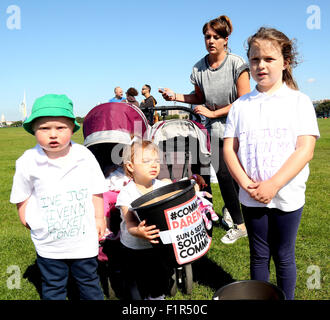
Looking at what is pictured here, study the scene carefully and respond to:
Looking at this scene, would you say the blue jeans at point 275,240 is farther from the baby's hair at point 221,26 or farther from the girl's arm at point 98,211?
the baby's hair at point 221,26

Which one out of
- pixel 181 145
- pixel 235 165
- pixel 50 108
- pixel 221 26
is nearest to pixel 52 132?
pixel 50 108

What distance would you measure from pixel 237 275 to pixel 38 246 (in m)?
1.74

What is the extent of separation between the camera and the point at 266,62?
193 cm

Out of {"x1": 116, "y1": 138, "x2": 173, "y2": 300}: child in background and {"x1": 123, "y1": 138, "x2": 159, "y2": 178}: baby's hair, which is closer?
{"x1": 116, "y1": 138, "x2": 173, "y2": 300}: child in background

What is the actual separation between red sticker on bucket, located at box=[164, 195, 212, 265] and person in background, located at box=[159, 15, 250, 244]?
114 centimetres

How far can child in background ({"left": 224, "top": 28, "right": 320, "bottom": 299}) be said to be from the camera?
1.89 meters

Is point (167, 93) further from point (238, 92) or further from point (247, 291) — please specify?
point (247, 291)

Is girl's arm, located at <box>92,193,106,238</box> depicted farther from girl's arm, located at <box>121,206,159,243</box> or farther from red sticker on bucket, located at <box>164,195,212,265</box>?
red sticker on bucket, located at <box>164,195,212,265</box>

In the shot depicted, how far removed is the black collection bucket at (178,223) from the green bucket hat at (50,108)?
0.70 meters

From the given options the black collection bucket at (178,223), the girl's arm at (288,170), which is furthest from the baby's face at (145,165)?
the girl's arm at (288,170)

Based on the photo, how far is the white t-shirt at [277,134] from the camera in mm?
1904

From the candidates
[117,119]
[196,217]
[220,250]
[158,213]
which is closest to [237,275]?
[220,250]

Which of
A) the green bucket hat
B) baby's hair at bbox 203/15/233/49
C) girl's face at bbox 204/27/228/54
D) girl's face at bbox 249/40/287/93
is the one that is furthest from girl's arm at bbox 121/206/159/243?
baby's hair at bbox 203/15/233/49
